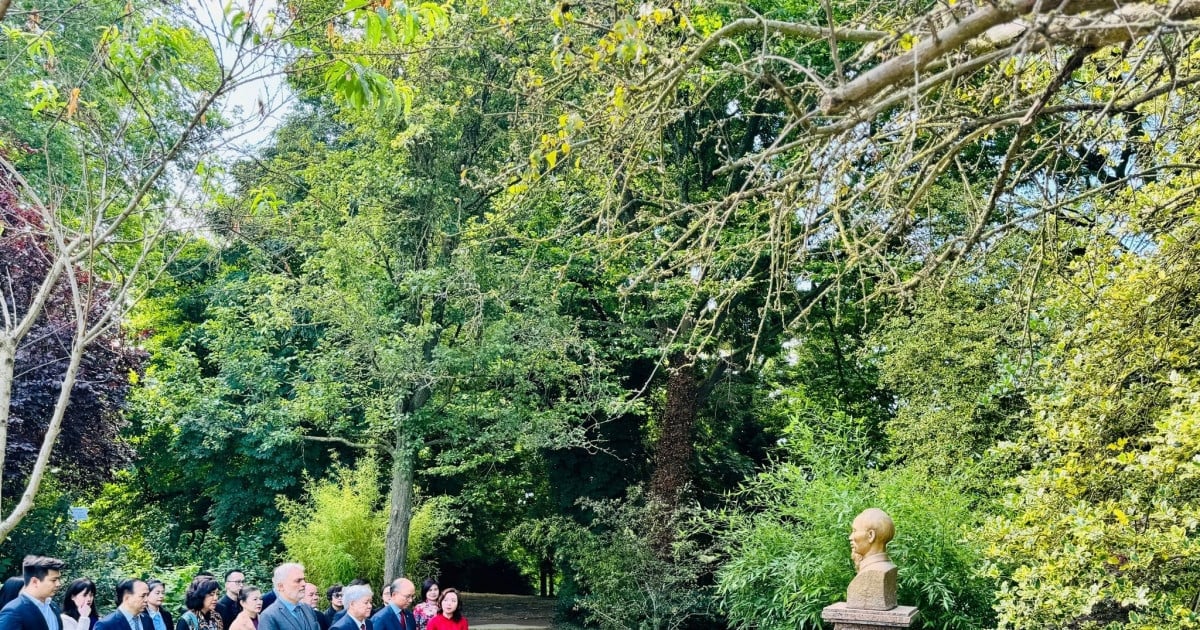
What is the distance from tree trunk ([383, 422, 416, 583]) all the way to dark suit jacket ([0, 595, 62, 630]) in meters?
8.32

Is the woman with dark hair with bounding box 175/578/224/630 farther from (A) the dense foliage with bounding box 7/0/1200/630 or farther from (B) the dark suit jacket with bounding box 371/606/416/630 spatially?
(A) the dense foliage with bounding box 7/0/1200/630

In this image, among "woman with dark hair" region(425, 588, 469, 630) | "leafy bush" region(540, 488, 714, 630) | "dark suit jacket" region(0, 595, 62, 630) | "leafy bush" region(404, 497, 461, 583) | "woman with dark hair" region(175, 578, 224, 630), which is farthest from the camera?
"leafy bush" region(404, 497, 461, 583)

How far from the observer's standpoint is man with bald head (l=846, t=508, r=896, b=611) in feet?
19.5

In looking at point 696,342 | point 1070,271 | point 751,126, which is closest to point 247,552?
point 696,342

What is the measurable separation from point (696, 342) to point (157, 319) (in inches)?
522

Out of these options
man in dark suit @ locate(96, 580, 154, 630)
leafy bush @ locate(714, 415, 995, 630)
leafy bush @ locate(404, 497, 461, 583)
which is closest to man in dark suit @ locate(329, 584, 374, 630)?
man in dark suit @ locate(96, 580, 154, 630)

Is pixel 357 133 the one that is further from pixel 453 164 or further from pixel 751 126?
pixel 751 126

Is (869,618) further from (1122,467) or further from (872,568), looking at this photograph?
(1122,467)

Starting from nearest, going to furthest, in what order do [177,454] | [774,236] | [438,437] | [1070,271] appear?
[774,236], [1070,271], [438,437], [177,454]

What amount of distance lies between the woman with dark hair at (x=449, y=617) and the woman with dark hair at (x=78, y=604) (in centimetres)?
266

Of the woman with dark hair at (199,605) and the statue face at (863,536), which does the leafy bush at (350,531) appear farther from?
the statue face at (863,536)

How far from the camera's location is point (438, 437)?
16578 millimetres

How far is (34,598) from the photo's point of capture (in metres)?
6.17

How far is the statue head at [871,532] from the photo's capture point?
241 inches
